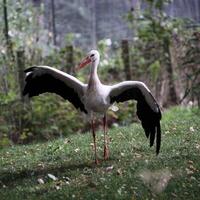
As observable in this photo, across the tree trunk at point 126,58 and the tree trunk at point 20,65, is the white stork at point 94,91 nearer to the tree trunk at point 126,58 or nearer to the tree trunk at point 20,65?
the tree trunk at point 20,65

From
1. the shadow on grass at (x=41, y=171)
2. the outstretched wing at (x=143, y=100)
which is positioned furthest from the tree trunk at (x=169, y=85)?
the shadow on grass at (x=41, y=171)

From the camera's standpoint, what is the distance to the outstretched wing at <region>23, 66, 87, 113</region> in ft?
25.5

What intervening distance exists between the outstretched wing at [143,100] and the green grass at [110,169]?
36 centimetres

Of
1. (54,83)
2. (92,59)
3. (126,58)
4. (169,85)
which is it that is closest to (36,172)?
(54,83)

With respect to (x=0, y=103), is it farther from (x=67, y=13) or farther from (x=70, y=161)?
(x=67, y=13)

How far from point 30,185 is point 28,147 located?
106 inches

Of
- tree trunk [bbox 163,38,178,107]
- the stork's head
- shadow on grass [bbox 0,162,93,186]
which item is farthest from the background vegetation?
the stork's head

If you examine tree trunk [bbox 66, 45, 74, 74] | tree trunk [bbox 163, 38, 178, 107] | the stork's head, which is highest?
the stork's head

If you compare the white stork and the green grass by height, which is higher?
the white stork

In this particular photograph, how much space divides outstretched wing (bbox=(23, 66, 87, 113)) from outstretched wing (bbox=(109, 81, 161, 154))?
0.44 metres

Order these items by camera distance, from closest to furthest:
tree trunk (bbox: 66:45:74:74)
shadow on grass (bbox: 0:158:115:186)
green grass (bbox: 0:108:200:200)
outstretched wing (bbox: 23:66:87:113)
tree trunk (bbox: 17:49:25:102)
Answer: green grass (bbox: 0:108:200:200) → shadow on grass (bbox: 0:158:115:186) → outstretched wing (bbox: 23:66:87:113) → tree trunk (bbox: 17:49:25:102) → tree trunk (bbox: 66:45:74:74)

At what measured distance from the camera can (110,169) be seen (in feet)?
24.0

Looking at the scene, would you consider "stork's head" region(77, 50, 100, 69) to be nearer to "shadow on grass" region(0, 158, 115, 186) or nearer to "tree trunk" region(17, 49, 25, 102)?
"shadow on grass" region(0, 158, 115, 186)

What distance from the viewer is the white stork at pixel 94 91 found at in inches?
299
